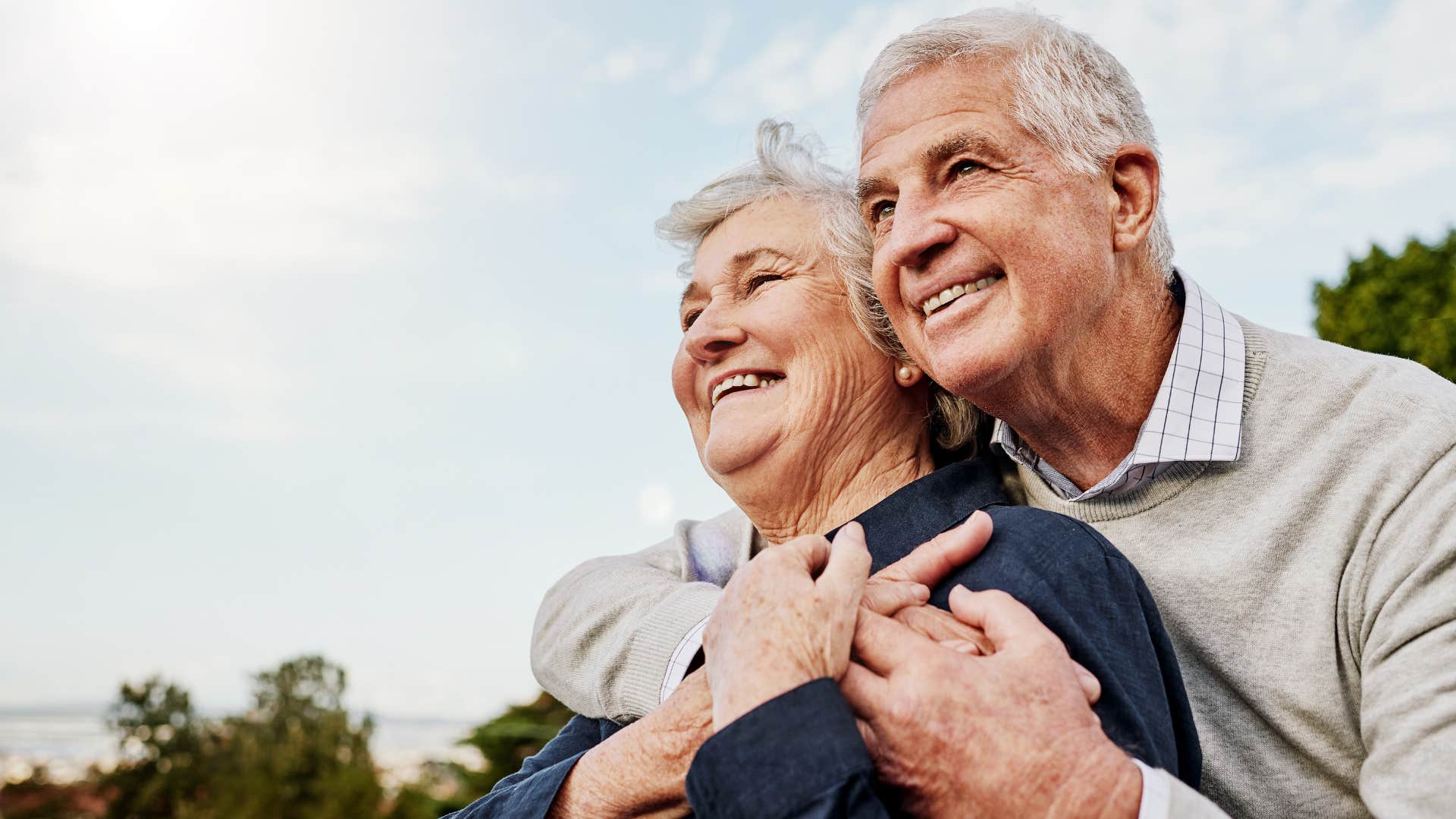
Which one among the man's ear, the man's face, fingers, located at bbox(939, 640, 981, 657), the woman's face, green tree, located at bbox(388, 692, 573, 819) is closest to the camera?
fingers, located at bbox(939, 640, 981, 657)

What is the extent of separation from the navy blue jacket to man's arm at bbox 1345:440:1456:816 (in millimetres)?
305

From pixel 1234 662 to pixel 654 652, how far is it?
114 centimetres

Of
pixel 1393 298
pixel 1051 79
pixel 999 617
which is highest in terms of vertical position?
pixel 1393 298

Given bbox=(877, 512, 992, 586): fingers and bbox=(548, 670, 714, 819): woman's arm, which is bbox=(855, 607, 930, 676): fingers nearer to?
bbox=(877, 512, 992, 586): fingers

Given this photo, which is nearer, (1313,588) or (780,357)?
(1313,588)

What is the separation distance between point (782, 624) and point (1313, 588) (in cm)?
112

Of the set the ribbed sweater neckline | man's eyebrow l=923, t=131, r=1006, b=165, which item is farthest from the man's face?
the ribbed sweater neckline

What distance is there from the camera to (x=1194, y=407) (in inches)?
84.0

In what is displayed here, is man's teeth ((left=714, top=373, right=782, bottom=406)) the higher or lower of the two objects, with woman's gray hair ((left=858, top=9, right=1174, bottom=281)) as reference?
lower

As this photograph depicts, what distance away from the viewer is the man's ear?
93.7 inches

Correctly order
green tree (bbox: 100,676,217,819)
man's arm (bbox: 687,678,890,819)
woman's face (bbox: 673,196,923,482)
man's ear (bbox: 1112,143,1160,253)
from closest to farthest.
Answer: man's arm (bbox: 687,678,890,819) < man's ear (bbox: 1112,143,1160,253) < woman's face (bbox: 673,196,923,482) < green tree (bbox: 100,676,217,819)

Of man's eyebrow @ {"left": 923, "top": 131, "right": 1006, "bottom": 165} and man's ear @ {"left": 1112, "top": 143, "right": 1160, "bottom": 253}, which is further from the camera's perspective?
man's ear @ {"left": 1112, "top": 143, "right": 1160, "bottom": 253}

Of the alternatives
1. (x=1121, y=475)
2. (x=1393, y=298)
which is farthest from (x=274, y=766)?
(x=1393, y=298)

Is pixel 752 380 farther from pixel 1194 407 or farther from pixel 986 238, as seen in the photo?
pixel 1194 407
